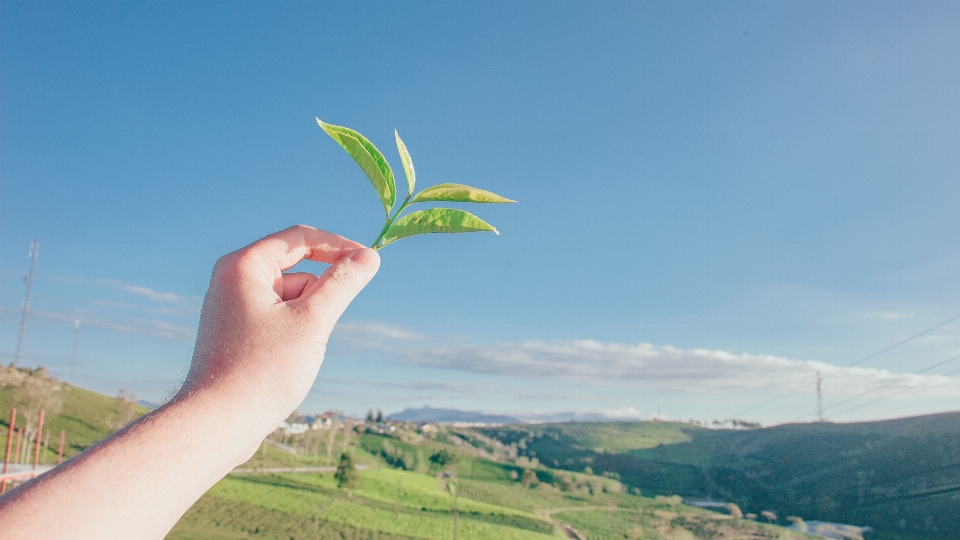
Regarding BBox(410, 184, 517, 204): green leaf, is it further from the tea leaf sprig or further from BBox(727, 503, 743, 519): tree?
BBox(727, 503, 743, 519): tree

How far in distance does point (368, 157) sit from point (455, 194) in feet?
0.85

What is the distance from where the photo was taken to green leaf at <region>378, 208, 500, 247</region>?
5.35 ft

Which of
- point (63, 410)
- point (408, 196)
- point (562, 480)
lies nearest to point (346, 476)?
point (63, 410)

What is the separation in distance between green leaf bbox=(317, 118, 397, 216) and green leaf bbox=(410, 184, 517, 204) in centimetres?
8

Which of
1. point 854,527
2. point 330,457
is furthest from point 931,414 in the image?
point 330,457

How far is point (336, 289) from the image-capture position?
1419 millimetres

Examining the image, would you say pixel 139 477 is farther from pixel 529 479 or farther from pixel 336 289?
pixel 529 479

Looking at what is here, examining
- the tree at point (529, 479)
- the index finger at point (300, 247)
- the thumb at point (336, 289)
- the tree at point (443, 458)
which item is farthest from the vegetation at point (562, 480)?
the thumb at point (336, 289)

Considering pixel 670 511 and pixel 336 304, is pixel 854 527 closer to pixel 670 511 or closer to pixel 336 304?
pixel 670 511

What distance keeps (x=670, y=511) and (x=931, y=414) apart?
122ft

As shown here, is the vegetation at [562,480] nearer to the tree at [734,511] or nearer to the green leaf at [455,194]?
the tree at [734,511]

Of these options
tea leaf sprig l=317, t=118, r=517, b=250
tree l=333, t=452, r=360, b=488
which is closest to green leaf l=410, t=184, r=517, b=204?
tea leaf sprig l=317, t=118, r=517, b=250

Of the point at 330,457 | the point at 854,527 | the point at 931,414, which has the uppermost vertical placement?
the point at 931,414

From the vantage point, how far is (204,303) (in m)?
1.39
